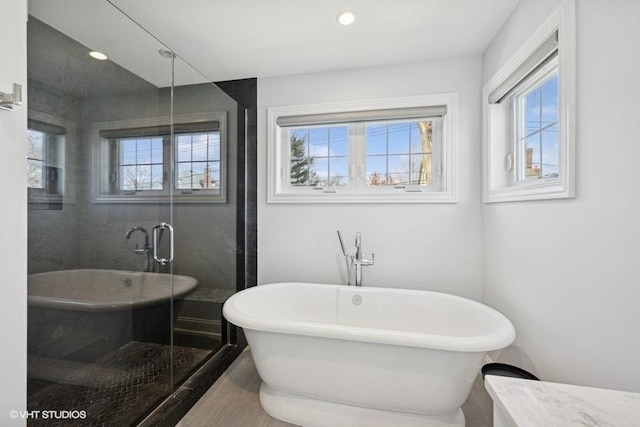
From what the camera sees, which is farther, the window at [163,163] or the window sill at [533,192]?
the window at [163,163]

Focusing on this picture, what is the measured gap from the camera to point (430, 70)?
7.34 feet

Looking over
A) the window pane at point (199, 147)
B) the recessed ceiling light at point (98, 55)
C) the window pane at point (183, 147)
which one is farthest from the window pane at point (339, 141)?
the recessed ceiling light at point (98, 55)

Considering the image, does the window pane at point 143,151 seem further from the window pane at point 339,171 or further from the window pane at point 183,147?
the window pane at point 339,171

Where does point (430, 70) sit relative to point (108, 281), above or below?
above

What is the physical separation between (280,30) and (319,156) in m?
1.01

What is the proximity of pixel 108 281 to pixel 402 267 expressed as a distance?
6.50 ft

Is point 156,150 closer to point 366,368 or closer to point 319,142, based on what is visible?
point 319,142

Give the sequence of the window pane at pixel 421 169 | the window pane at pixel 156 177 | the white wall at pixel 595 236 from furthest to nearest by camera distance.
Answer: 1. the window pane at pixel 421 169
2. the window pane at pixel 156 177
3. the white wall at pixel 595 236

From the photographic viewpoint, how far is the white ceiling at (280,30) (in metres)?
1.54

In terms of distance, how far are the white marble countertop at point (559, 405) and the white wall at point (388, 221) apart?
1.60 meters

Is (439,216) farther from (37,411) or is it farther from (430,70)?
(37,411)

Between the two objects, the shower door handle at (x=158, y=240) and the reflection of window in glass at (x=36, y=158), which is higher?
the reflection of window in glass at (x=36, y=158)

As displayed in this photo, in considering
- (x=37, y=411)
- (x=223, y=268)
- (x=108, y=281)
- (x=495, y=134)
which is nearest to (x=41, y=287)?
(x=108, y=281)

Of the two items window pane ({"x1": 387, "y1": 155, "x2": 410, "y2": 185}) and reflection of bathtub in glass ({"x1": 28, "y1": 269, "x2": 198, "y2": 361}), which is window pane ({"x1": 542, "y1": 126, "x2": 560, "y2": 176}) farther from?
reflection of bathtub in glass ({"x1": 28, "y1": 269, "x2": 198, "y2": 361})
